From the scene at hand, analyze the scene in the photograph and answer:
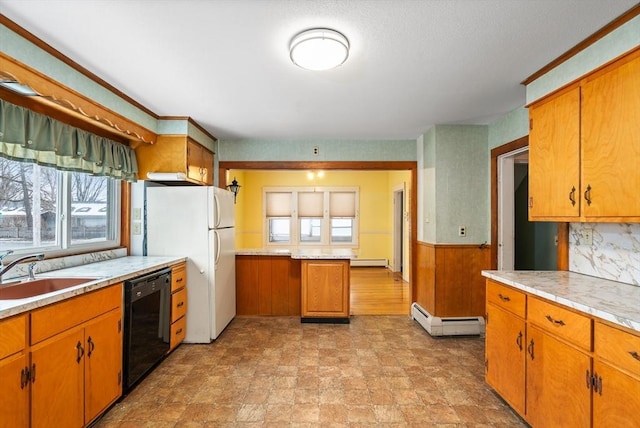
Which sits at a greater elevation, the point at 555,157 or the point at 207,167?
the point at 207,167

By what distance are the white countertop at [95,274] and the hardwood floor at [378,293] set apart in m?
2.71

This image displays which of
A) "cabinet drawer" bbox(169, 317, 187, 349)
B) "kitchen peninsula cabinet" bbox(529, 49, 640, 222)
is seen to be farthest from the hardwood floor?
"kitchen peninsula cabinet" bbox(529, 49, 640, 222)

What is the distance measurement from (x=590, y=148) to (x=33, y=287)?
3653 mm

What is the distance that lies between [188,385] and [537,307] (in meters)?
2.56

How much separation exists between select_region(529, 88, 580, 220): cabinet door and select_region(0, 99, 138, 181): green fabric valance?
11.7ft

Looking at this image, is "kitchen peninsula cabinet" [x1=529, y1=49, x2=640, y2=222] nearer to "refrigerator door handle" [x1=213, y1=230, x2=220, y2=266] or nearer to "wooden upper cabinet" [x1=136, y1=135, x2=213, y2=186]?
"refrigerator door handle" [x1=213, y1=230, x2=220, y2=266]

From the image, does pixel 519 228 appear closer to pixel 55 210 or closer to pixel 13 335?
pixel 13 335

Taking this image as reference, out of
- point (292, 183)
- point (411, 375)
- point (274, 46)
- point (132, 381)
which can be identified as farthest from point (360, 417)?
point (292, 183)

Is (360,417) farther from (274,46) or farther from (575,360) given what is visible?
(274,46)

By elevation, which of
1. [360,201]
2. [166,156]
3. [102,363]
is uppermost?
[166,156]

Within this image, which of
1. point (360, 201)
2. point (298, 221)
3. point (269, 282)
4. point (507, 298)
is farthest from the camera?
point (360, 201)

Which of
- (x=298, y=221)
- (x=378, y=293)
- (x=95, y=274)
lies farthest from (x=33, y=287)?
(x=298, y=221)

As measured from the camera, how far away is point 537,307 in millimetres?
1840

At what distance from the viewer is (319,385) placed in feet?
8.20
